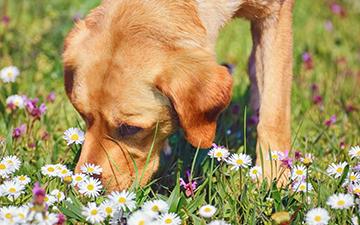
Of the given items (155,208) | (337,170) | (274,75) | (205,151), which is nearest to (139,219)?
(155,208)

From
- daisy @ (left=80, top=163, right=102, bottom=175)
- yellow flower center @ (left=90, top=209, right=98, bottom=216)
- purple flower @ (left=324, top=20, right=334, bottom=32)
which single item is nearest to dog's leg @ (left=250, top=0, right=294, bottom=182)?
daisy @ (left=80, top=163, right=102, bottom=175)

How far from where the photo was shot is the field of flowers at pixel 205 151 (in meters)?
2.81

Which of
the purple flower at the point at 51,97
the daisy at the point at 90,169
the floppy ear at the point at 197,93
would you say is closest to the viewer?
the daisy at the point at 90,169

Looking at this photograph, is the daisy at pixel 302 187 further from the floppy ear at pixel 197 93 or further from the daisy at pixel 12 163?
the daisy at pixel 12 163

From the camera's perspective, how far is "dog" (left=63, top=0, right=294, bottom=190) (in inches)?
128

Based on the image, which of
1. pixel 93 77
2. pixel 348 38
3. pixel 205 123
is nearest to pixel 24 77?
pixel 93 77

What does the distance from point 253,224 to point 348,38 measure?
3632 mm

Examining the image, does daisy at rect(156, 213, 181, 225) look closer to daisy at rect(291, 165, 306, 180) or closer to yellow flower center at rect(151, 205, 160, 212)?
yellow flower center at rect(151, 205, 160, 212)

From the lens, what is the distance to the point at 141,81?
3.28 meters

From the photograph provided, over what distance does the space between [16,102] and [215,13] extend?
1266 millimetres

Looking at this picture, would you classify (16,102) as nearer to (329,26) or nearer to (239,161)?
(239,161)

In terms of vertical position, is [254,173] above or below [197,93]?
below

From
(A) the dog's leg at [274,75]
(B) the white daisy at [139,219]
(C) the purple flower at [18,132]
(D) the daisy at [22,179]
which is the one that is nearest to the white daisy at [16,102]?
(C) the purple flower at [18,132]

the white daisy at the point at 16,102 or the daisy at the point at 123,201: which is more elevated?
the daisy at the point at 123,201
